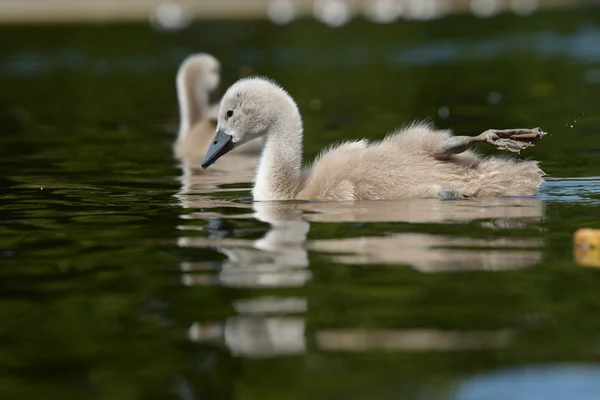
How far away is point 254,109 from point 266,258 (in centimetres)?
239

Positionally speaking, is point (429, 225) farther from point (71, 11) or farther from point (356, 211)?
point (71, 11)

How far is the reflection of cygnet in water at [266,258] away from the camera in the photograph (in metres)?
6.54

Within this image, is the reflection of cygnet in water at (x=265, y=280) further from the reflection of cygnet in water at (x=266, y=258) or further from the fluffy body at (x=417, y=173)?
the fluffy body at (x=417, y=173)

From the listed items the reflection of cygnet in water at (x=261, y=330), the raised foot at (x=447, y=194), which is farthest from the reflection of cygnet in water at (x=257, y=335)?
the raised foot at (x=447, y=194)

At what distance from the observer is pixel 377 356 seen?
5129 millimetres

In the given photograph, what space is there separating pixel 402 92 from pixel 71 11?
36460 millimetres

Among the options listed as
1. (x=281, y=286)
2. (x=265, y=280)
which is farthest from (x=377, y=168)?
(x=281, y=286)

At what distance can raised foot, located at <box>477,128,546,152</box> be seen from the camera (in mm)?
8453

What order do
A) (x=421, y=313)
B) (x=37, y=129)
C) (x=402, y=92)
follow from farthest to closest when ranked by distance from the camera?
(x=402, y=92), (x=37, y=129), (x=421, y=313)

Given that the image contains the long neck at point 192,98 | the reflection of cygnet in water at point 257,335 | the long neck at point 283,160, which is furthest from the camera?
the long neck at point 192,98

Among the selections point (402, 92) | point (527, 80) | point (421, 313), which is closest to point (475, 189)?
point (421, 313)

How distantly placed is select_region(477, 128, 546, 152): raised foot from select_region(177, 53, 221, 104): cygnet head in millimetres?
6948

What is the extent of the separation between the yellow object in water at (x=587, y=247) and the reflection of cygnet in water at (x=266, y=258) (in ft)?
4.91

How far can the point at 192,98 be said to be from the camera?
14945 mm
